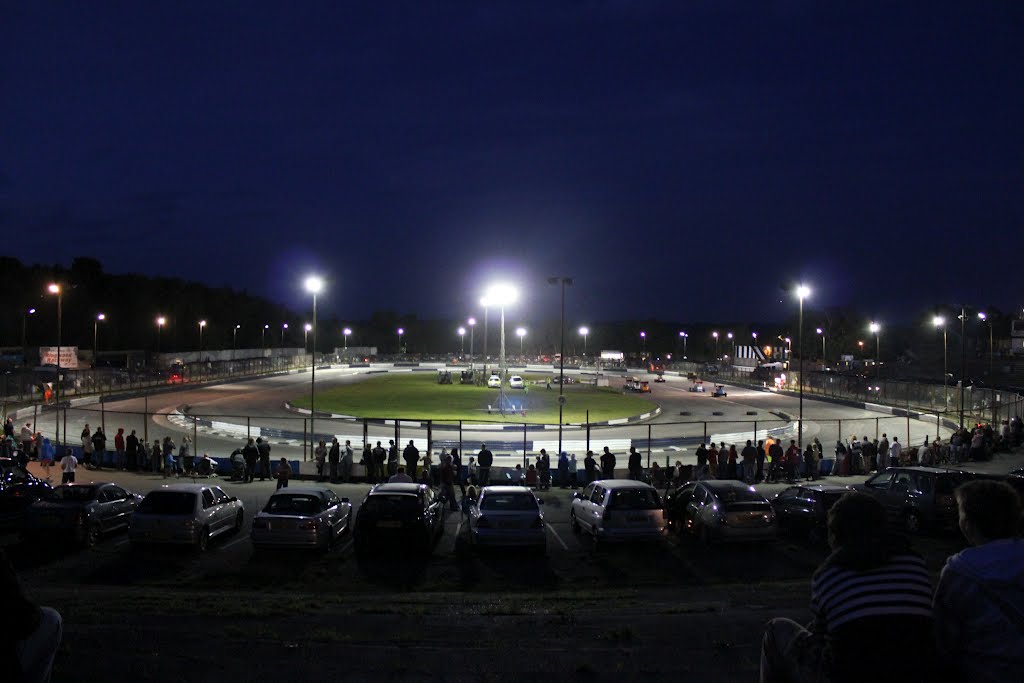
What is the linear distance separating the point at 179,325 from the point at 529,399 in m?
111

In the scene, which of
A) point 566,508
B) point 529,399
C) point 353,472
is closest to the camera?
point 566,508

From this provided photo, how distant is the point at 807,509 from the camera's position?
710 inches

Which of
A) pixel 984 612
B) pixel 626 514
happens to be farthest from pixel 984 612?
pixel 626 514

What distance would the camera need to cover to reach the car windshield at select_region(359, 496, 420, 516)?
1598 centimetres

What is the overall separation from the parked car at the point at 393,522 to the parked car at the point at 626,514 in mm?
3697

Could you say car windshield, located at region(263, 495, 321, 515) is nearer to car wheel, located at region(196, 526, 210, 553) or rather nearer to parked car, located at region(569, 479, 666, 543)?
car wheel, located at region(196, 526, 210, 553)

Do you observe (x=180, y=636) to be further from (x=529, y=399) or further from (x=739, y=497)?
(x=529, y=399)

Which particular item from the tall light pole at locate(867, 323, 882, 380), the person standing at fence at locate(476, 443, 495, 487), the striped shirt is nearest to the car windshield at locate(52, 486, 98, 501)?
the person standing at fence at locate(476, 443, 495, 487)

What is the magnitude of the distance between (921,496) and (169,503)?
1719 cm

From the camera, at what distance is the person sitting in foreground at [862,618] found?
351cm

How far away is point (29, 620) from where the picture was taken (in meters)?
3.68

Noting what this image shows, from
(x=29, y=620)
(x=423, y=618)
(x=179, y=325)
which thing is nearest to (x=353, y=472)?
(x=423, y=618)

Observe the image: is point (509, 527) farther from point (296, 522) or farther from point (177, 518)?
point (177, 518)

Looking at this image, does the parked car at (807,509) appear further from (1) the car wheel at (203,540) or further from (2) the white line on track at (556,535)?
(1) the car wheel at (203,540)
